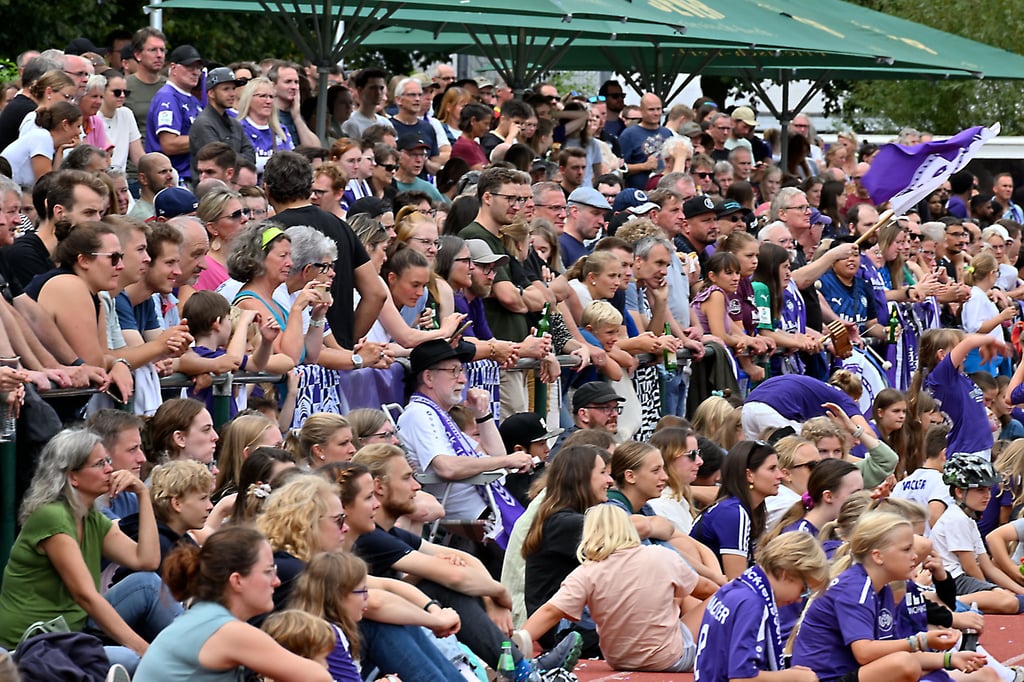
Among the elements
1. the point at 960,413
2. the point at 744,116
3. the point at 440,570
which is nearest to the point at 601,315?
the point at 960,413

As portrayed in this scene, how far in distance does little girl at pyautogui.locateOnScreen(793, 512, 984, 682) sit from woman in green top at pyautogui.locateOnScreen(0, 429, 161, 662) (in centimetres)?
290

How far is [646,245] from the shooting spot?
12.2 metres

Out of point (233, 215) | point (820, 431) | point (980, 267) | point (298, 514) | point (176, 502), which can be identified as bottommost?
point (980, 267)

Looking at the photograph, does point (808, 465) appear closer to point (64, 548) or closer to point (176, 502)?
point (176, 502)

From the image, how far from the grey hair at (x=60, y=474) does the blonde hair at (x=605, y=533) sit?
2.39m

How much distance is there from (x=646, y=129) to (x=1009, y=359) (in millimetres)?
4191

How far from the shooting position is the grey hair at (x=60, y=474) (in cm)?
704

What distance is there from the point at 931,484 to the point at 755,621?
4.46 metres

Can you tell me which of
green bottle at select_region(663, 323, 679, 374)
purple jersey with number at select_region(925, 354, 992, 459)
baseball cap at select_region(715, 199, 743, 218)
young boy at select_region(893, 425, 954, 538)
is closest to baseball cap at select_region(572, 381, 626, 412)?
green bottle at select_region(663, 323, 679, 374)

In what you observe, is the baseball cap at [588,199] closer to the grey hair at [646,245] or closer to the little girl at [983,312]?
the grey hair at [646,245]

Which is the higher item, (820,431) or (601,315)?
(601,315)

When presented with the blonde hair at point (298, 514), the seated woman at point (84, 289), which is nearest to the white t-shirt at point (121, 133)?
the seated woman at point (84, 289)

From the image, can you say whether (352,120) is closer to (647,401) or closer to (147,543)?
(647,401)

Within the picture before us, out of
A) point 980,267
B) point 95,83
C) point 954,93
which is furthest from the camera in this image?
point 954,93
